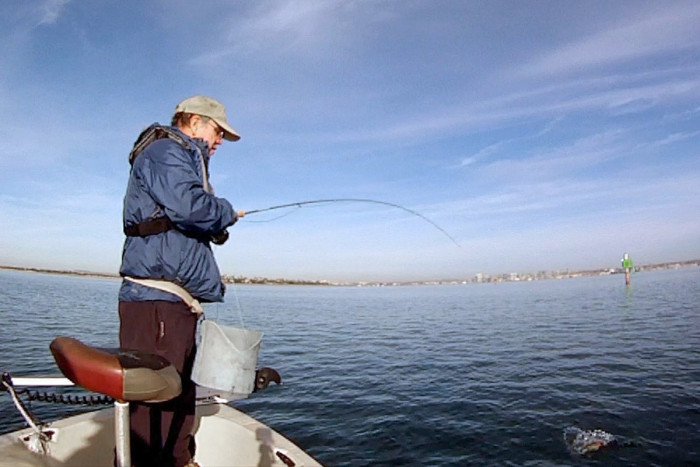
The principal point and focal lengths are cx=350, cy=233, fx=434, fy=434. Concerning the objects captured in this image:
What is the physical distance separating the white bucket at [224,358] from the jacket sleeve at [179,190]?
768 millimetres

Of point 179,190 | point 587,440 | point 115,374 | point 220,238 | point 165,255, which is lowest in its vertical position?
point 587,440

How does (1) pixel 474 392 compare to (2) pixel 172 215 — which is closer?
(2) pixel 172 215

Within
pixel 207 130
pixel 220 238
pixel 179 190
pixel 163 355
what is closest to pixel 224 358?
pixel 163 355

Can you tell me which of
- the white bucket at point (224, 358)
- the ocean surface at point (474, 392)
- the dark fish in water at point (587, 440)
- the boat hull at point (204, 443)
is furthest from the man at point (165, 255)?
the dark fish in water at point (587, 440)

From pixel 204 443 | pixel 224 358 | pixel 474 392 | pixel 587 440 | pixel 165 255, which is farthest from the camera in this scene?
pixel 474 392

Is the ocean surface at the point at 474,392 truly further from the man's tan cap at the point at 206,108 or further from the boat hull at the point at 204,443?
the man's tan cap at the point at 206,108

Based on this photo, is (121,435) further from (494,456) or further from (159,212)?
(494,456)

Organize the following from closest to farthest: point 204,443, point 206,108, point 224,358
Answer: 1. point 224,358
2. point 206,108
3. point 204,443

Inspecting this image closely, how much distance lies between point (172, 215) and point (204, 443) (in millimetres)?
3143

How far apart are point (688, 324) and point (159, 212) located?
958 inches

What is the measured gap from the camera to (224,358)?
313 centimetres

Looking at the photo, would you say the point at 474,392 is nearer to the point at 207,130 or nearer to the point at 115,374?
the point at 207,130

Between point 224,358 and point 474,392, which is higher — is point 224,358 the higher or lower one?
the higher one

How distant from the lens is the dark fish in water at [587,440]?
726 cm
